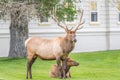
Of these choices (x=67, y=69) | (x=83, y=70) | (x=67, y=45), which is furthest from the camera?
(x=83, y=70)

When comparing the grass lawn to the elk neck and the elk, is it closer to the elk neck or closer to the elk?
the elk

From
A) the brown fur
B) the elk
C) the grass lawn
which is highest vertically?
the brown fur

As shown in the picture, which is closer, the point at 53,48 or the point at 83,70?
the point at 53,48

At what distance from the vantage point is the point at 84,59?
30.8 meters

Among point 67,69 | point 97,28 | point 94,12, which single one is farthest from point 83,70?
point 94,12

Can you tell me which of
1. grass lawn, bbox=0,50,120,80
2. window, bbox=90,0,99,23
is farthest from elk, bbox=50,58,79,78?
window, bbox=90,0,99,23

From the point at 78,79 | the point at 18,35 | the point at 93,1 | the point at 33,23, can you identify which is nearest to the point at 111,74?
the point at 78,79

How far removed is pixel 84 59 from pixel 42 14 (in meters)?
3.51

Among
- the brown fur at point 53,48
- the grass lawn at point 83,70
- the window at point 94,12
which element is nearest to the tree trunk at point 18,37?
the grass lawn at point 83,70

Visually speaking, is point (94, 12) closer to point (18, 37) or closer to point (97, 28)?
point (97, 28)

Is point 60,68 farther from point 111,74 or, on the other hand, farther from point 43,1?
point 43,1

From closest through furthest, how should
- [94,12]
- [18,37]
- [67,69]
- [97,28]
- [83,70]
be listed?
[67,69], [83,70], [18,37], [97,28], [94,12]

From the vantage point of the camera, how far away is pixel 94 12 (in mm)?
43812

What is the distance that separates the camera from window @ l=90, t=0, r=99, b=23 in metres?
43.7
